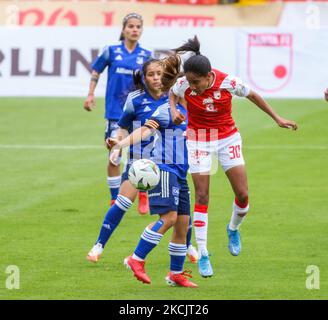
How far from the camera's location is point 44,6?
3084cm

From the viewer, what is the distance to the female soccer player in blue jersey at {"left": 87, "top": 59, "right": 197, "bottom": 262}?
10.5 m

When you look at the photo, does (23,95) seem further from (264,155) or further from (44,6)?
(264,155)

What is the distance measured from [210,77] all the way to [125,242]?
2618 millimetres

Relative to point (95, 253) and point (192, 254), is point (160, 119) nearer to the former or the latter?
point (95, 253)

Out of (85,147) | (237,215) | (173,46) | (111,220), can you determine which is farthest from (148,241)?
(173,46)

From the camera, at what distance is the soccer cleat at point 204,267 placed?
32.9 feet

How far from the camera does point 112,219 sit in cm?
1088

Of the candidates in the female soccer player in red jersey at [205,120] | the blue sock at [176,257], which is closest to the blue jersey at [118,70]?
the female soccer player in red jersey at [205,120]

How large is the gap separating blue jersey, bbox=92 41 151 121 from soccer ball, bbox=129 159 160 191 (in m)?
4.47

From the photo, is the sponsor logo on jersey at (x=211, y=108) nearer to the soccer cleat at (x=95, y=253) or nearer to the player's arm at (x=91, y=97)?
the soccer cleat at (x=95, y=253)

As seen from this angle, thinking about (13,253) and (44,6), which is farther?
(44,6)

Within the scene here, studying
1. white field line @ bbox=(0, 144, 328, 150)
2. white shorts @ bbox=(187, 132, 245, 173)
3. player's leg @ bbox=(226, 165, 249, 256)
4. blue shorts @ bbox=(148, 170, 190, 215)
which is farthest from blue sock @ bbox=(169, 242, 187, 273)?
white field line @ bbox=(0, 144, 328, 150)

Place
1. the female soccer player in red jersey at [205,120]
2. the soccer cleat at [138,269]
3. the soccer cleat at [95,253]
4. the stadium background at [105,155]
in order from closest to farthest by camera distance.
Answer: the soccer cleat at [138,269]
the female soccer player in red jersey at [205,120]
the stadium background at [105,155]
the soccer cleat at [95,253]
